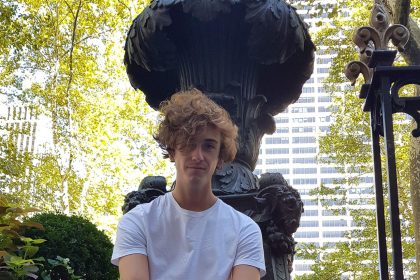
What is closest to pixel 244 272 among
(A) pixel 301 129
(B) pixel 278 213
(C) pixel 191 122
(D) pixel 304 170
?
(C) pixel 191 122

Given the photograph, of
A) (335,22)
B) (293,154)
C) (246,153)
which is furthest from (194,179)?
(293,154)

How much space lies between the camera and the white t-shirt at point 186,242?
5.84ft

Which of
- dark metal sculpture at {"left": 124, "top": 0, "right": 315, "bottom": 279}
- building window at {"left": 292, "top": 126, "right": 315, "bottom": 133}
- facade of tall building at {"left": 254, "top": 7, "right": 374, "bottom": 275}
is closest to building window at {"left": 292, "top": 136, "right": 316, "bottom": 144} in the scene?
facade of tall building at {"left": 254, "top": 7, "right": 374, "bottom": 275}

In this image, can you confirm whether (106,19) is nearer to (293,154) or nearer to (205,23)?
(205,23)

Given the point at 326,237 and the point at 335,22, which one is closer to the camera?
the point at 335,22

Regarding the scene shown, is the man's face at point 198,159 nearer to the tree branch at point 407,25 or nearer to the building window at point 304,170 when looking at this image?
the tree branch at point 407,25

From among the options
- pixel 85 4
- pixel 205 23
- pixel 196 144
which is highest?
pixel 85 4

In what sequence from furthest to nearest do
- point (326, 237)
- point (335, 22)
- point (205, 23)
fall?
1. point (326, 237)
2. point (335, 22)
3. point (205, 23)

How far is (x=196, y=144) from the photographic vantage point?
184cm

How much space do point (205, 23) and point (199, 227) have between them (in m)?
1.47

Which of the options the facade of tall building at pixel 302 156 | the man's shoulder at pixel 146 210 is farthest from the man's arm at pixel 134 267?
the facade of tall building at pixel 302 156

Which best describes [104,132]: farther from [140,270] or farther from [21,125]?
[140,270]

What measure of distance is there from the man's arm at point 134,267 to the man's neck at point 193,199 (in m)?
0.22

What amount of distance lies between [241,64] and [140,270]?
5.42 feet
